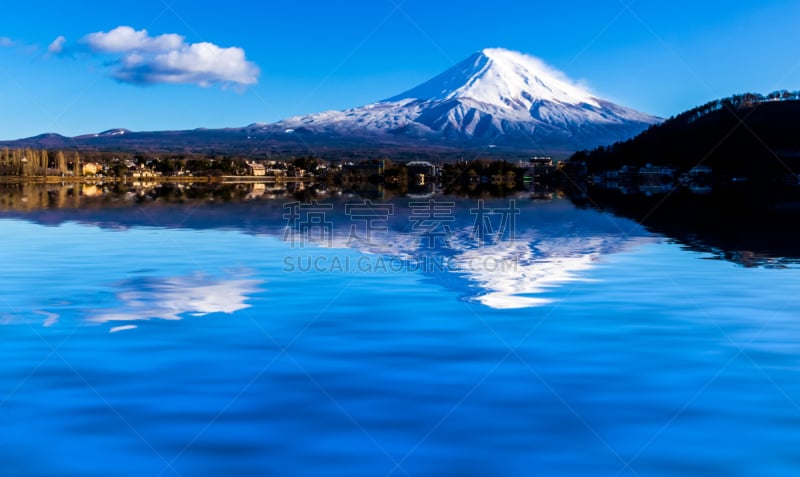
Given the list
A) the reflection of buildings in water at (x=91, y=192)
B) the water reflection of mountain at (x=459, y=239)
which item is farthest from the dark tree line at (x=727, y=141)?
the water reflection of mountain at (x=459, y=239)

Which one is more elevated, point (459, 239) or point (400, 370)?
point (400, 370)

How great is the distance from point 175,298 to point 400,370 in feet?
15.5

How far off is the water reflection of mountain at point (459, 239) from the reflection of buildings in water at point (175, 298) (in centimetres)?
23

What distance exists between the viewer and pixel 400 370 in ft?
21.2

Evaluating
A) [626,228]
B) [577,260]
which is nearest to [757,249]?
[577,260]

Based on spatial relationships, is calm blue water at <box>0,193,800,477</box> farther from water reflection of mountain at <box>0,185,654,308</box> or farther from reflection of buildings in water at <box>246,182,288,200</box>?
reflection of buildings in water at <box>246,182,288,200</box>

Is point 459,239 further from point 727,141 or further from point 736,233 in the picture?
point 727,141

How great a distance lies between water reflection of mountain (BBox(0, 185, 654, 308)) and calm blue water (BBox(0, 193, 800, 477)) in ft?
0.49

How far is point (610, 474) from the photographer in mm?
4434

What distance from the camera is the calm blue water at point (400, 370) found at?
4.66 m

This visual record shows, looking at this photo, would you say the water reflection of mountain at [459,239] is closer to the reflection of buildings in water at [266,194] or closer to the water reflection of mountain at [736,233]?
the water reflection of mountain at [736,233]

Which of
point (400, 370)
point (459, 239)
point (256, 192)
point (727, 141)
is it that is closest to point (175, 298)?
point (400, 370)

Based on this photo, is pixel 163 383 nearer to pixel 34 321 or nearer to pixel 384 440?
pixel 384 440

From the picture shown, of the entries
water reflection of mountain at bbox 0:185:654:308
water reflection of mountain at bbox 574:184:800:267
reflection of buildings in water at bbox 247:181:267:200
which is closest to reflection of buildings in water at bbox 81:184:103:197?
reflection of buildings in water at bbox 247:181:267:200
